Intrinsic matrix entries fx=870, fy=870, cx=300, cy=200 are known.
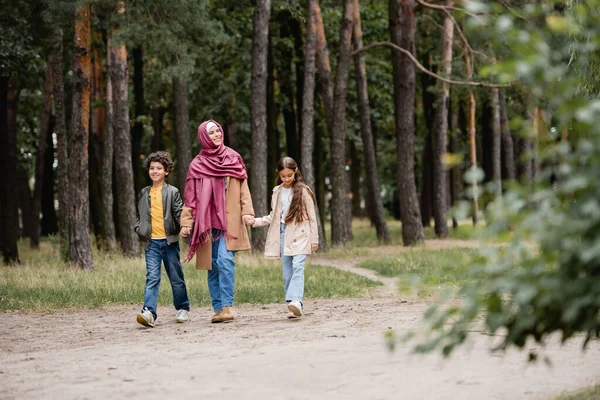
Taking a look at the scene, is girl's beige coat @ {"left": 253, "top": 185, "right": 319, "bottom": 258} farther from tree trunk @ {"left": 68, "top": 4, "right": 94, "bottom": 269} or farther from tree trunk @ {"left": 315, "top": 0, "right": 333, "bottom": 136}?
tree trunk @ {"left": 315, "top": 0, "right": 333, "bottom": 136}

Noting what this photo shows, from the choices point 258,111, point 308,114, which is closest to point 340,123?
point 308,114

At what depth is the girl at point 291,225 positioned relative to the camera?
10266mm

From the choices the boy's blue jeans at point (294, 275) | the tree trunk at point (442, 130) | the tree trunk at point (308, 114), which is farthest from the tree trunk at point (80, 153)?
the tree trunk at point (442, 130)

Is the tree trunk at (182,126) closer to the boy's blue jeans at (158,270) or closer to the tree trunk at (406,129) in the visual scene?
the tree trunk at (406,129)

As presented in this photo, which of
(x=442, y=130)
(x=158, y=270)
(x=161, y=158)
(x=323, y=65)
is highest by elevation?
(x=323, y=65)

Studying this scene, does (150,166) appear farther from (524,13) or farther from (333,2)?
(333,2)

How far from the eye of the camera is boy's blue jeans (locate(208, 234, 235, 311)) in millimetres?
10031

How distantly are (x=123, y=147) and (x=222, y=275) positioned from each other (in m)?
10.9

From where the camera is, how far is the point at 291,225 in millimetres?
10352

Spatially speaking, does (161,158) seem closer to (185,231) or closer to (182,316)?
(185,231)

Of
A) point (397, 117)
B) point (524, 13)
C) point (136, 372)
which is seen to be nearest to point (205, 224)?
point (136, 372)

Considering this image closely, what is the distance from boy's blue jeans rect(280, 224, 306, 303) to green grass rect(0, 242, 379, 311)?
2170 mm

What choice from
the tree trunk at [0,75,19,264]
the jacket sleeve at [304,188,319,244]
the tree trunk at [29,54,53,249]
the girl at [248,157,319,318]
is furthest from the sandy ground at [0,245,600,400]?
the tree trunk at [29,54,53,249]

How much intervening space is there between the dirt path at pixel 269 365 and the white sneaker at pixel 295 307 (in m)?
0.16
